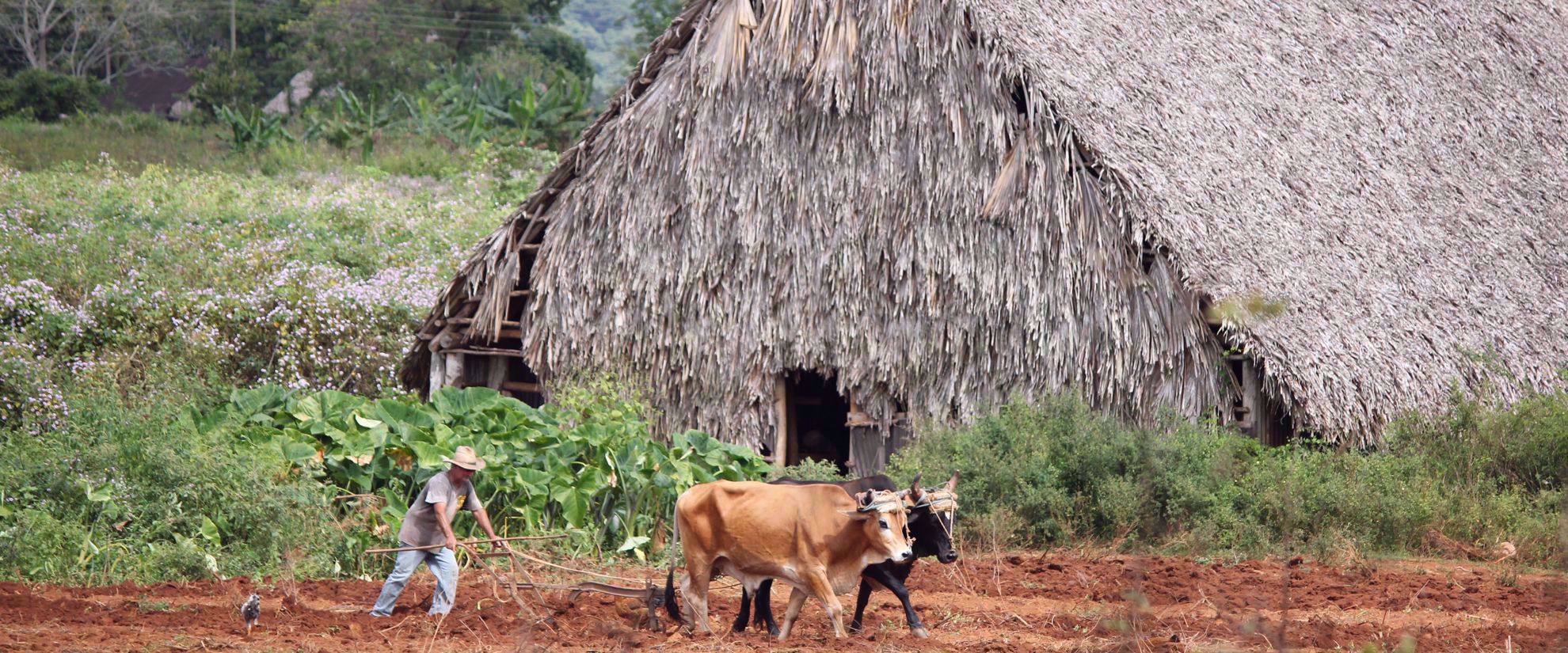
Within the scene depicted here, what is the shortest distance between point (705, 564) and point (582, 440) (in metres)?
2.80

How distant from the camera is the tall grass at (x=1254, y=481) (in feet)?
31.0

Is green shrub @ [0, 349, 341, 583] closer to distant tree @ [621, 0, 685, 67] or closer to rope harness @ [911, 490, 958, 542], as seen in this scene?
rope harness @ [911, 490, 958, 542]

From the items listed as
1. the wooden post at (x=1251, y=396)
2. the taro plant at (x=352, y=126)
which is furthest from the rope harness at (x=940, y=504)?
the taro plant at (x=352, y=126)

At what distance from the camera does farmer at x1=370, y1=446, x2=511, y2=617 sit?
729cm

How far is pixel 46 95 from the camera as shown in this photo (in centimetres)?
2953

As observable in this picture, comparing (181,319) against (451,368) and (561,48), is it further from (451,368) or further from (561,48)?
(561,48)

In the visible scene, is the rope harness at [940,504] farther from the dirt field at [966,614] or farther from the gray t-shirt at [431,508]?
the gray t-shirt at [431,508]

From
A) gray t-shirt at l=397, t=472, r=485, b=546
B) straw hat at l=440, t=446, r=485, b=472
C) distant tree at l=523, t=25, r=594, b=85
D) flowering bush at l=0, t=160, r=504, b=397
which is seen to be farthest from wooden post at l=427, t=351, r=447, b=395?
distant tree at l=523, t=25, r=594, b=85

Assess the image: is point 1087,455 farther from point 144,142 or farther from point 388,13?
point 388,13

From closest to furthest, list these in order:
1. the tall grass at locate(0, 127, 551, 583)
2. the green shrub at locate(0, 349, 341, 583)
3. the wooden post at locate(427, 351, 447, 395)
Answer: the green shrub at locate(0, 349, 341, 583) → the tall grass at locate(0, 127, 551, 583) → the wooden post at locate(427, 351, 447, 395)

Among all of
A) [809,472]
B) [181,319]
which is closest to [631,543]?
[809,472]

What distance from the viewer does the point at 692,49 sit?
11.5 m

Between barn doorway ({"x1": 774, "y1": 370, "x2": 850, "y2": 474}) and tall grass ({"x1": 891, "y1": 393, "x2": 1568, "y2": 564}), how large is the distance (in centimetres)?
235

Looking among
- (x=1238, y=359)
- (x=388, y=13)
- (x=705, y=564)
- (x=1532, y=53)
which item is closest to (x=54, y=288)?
(x=705, y=564)
